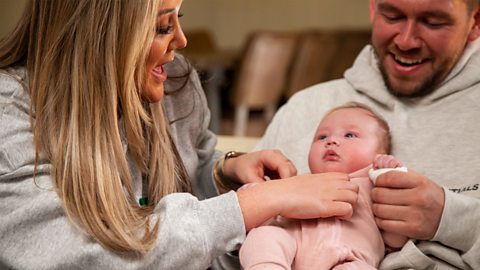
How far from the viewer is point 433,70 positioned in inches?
90.4

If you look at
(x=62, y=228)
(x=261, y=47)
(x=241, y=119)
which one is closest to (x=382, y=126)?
(x=62, y=228)

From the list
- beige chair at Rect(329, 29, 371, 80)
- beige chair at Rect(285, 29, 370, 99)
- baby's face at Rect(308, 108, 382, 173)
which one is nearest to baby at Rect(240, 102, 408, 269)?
baby's face at Rect(308, 108, 382, 173)

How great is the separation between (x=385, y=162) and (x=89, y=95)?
0.74 m

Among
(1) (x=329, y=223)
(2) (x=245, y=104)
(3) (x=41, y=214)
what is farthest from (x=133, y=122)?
(2) (x=245, y=104)

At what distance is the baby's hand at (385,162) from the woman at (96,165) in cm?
14

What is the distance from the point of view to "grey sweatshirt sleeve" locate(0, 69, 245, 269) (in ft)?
5.48

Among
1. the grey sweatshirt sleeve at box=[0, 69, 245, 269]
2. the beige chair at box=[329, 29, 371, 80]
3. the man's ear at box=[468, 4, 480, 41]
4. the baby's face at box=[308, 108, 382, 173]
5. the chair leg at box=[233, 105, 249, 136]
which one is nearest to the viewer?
the grey sweatshirt sleeve at box=[0, 69, 245, 269]

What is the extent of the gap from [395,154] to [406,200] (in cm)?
38

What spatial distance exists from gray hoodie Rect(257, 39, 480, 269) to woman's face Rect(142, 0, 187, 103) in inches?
25.2

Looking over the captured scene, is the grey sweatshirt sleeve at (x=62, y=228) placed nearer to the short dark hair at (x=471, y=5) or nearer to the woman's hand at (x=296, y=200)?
the woman's hand at (x=296, y=200)

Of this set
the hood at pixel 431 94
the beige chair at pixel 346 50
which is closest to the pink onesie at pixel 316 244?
the hood at pixel 431 94

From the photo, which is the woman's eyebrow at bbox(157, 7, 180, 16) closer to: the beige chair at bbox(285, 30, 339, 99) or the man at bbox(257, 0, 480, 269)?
the man at bbox(257, 0, 480, 269)

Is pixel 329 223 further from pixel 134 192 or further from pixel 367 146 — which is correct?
pixel 134 192

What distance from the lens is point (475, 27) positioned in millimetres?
2373
